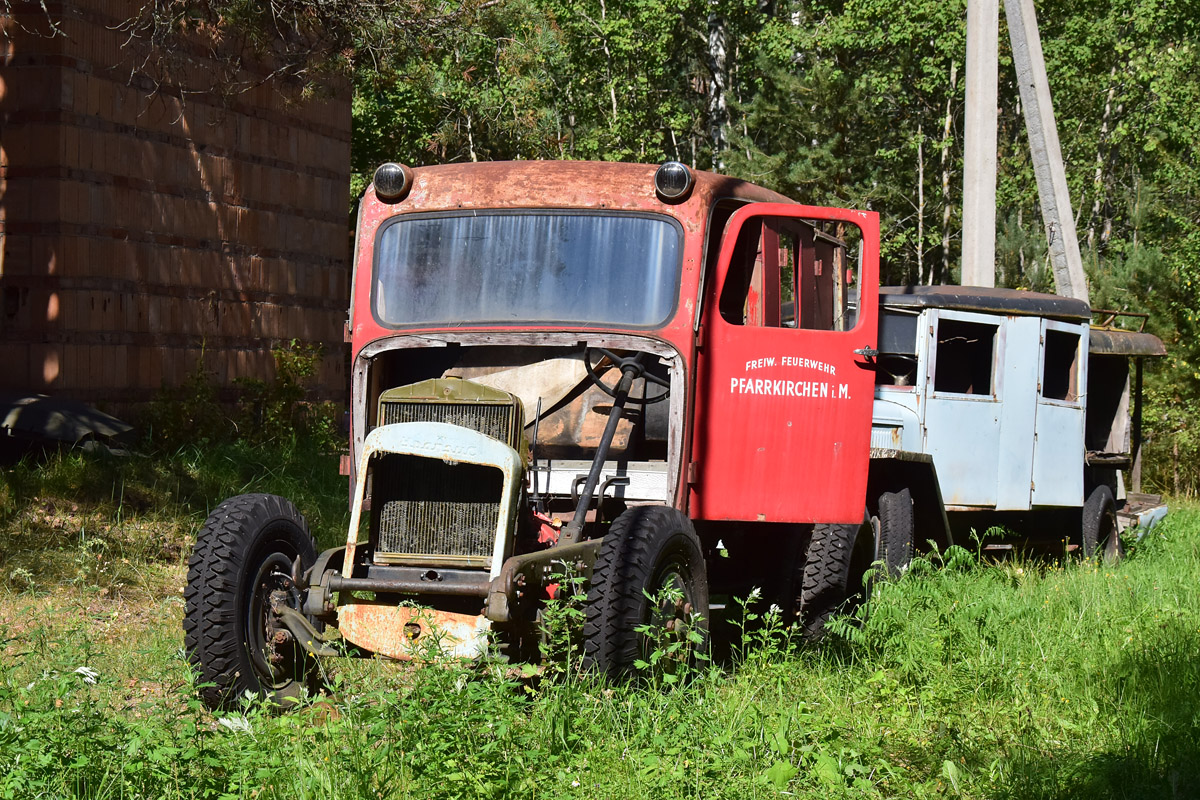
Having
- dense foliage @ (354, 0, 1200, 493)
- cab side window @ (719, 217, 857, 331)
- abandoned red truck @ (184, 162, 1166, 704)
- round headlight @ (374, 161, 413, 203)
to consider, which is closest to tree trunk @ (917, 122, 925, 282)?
dense foliage @ (354, 0, 1200, 493)

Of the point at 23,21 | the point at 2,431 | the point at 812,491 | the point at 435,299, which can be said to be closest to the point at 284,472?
the point at 2,431

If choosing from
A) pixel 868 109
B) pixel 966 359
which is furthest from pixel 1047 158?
pixel 868 109

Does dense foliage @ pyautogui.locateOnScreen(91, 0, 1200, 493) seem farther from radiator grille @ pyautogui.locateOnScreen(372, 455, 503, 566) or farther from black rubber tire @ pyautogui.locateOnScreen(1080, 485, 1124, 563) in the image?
radiator grille @ pyautogui.locateOnScreen(372, 455, 503, 566)

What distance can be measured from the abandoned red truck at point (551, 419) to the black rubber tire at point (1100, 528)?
5.32 metres

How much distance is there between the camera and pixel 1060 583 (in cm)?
895

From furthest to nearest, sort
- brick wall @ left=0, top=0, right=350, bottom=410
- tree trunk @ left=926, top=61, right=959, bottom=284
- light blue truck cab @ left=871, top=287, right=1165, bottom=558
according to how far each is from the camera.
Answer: tree trunk @ left=926, top=61, right=959, bottom=284, brick wall @ left=0, top=0, right=350, bottom=410, light blue truck cab @ left=871, top=287, right=1165, bottom=558

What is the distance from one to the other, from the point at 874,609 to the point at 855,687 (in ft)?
4.23

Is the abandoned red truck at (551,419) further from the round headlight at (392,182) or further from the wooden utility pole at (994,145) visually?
the wooden utility pole at (994,145)

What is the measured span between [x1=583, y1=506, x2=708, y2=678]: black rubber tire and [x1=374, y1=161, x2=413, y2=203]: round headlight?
2084 mm

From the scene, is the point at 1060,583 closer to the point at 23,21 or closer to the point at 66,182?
the point at 66,182

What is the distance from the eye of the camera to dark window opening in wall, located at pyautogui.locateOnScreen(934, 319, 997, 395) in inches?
410

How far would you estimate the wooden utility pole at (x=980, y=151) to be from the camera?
12.2m

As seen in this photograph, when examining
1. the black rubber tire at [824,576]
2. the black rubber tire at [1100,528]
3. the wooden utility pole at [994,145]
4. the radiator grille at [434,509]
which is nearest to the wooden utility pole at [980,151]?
the wooden utility pole at [994,145]

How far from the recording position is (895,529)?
9031mm
